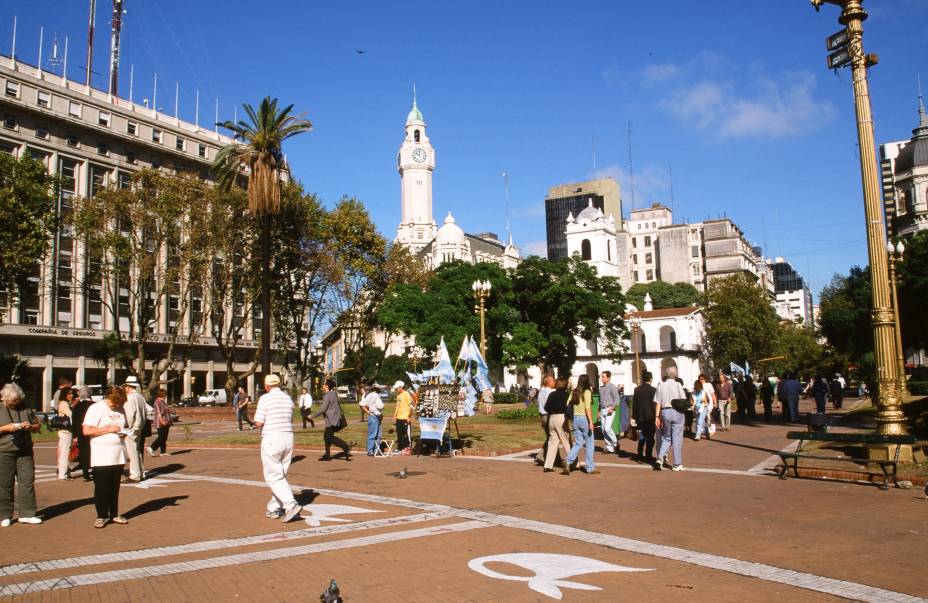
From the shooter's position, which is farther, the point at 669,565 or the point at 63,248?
the point at 63,248

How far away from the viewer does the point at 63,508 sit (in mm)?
10281

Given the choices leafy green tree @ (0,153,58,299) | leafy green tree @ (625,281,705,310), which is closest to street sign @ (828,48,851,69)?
leafy green tree @ (0,153,58,299)

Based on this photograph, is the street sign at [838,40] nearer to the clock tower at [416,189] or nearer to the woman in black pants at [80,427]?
the woman in black pants at [80,427]

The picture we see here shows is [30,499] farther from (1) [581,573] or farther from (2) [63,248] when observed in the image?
(2) [63,248]

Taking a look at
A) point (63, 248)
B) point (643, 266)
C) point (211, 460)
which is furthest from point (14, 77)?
point (643, 266)

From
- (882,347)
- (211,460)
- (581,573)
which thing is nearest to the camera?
(581,573)

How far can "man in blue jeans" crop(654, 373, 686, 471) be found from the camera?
1361 centimetres

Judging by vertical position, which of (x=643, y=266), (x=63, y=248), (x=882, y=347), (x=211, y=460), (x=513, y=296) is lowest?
(x=211, y=460)

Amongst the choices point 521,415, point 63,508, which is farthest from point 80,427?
point 521,415

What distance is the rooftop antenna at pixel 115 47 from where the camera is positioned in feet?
224

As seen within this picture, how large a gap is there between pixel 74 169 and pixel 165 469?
54799mm

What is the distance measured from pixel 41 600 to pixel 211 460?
38.2 feet

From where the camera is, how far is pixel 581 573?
21.0 ft

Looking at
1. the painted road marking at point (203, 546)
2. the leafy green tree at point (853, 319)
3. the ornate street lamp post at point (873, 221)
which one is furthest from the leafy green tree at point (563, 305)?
the painted road marking at point (203, 546)
